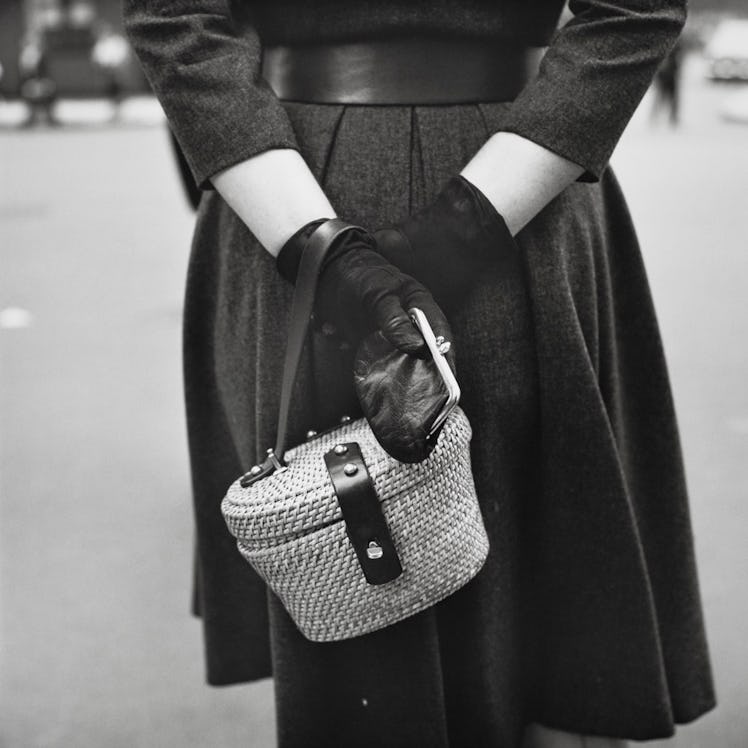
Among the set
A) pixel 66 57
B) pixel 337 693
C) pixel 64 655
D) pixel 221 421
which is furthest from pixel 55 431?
pixel 66 57

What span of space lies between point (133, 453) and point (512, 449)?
1.96 meters

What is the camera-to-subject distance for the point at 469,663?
1.12 m

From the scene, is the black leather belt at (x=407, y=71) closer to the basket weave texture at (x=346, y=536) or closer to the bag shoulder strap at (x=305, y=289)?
the bag shoulder strap at (x=305, y=289)

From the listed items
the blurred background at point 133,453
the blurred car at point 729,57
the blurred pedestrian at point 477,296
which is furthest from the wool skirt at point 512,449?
the blurred car at point 729,57

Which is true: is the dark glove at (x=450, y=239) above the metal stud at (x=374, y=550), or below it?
above

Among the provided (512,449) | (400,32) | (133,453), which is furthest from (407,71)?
(133,453)

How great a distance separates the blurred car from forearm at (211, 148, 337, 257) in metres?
21.5

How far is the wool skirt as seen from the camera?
103 cm

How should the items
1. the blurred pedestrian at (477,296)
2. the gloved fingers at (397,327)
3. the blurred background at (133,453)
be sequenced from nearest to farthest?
the gloved fingers at (397,327), the blurred pedestrian at (477,296), the blurred background at (133,453)

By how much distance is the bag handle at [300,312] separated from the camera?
0.92 metres

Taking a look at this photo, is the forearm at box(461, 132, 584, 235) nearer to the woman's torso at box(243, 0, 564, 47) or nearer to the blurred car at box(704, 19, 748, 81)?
the woman's torso at box(243, 0, 564, 47)

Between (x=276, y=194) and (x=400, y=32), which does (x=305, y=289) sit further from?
(x=400, y=32)

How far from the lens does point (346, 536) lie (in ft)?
2.94

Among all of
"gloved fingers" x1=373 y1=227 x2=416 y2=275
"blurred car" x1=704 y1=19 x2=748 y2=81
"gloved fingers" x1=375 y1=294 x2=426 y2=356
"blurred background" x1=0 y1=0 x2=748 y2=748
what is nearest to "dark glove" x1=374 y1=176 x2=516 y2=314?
"gloved fingers" x1=373 y1=227 x2=416 y2=275
